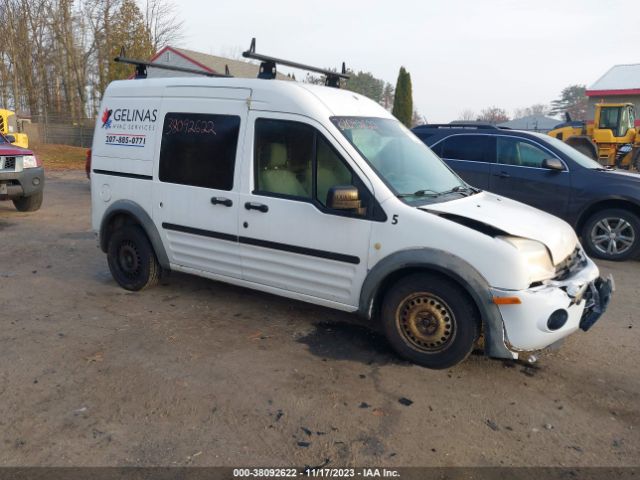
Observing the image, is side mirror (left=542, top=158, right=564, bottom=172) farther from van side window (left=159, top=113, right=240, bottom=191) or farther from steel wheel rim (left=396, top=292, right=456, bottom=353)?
van side window (left=159, top=113, right=240, bottom=191)

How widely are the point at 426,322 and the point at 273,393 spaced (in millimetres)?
1234

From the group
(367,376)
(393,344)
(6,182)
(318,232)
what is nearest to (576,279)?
(393,344)

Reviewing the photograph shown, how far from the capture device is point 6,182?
9586mm

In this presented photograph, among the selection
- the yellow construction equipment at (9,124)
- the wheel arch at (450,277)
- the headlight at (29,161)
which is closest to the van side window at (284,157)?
the wheel arch at (450,277)

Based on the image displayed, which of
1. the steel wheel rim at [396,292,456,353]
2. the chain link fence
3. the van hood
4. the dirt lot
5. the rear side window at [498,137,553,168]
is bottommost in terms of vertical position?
the dirt lot

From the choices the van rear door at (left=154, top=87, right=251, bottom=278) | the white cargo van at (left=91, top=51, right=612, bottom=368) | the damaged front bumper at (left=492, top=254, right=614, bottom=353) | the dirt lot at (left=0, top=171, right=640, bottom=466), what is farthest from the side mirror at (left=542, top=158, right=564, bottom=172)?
the van rear door at (left=154, top=87, right=251, bottom=278)

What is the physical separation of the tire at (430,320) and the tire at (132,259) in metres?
2.72

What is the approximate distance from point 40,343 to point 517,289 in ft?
12.5

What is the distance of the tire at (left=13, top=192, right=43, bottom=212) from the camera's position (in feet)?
34.4

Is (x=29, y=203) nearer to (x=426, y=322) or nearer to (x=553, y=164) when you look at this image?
(x=426, y=322)

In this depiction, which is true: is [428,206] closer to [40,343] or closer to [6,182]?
[40,343]

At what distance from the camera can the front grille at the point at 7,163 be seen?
950 cm

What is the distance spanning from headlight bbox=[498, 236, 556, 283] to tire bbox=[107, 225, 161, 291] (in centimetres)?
362

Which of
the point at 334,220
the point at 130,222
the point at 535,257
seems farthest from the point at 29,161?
the point at 535,257
